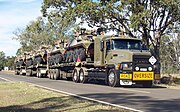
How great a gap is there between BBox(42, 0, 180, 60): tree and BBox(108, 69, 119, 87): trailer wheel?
3.91 meters

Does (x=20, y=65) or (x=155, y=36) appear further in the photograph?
(x=20, y=65)

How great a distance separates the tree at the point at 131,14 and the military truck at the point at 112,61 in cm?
167

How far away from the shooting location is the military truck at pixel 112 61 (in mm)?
21984

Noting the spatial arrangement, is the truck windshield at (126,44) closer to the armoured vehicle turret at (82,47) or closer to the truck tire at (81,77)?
the armoured vehicle turret at (82,47)

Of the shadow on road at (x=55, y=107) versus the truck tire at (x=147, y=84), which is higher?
the truck tire at (x=147, y=84)

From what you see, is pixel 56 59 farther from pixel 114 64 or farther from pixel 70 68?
pixel 114 64

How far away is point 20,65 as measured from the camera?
54.5 meters

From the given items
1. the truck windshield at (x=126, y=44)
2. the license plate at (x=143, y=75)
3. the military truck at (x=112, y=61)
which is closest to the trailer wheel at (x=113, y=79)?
the military truck at (x=112, y=61)

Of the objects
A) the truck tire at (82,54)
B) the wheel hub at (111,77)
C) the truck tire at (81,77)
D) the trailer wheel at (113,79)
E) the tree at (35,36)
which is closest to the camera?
the trailer wheel at (113,79)

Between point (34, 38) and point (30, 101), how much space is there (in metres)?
66.9

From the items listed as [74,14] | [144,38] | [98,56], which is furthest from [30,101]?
[144,38]

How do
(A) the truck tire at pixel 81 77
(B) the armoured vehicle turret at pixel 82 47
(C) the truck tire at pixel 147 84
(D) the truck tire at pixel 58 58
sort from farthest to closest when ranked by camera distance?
(D) the truck tire at pixel 58 58 → (A) the truck tire at pixel 81 77 → (B) the armoured vehicle turret at pixel 82 47 → (C) the truck tire at pixel 147 84

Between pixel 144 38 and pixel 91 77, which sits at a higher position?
pixel 144 38

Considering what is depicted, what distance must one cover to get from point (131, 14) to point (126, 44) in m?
3.34
